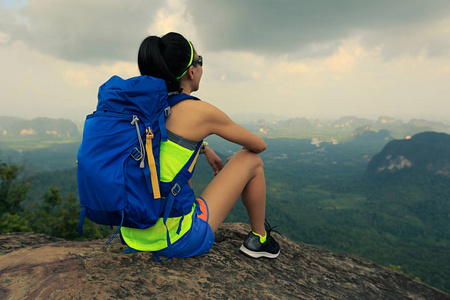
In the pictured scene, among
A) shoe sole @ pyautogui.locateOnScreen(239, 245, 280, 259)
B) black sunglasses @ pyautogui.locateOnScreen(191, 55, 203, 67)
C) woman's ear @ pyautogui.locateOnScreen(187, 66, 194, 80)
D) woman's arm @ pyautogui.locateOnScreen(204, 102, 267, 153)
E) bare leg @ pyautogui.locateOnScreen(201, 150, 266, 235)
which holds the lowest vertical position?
shoe sole @ pyautogui.locateOnScreen(239, 245, 280, 259)

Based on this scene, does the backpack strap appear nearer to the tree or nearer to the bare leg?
the bare leg

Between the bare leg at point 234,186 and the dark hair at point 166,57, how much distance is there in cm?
94

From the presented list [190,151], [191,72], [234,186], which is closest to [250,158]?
[234,186]

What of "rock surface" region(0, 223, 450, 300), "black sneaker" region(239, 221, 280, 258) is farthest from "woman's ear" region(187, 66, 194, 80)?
"black sneaker" region(239, 221, 280, 258)

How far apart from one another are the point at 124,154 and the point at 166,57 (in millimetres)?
924

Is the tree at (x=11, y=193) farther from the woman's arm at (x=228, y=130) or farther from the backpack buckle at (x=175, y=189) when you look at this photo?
the woman's arm at (x=228, y=130)

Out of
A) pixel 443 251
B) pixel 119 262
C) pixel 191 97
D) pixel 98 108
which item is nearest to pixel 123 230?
pixel 119 262

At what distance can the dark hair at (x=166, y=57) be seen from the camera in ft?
6.70

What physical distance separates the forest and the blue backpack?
15.5 meters

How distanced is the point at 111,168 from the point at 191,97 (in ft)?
2.78

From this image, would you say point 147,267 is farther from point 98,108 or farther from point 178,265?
point 98,108

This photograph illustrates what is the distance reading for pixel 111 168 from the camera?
1.70 meters

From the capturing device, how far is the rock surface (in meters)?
1.84

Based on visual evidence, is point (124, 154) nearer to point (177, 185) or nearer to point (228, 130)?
point (177, 185)
